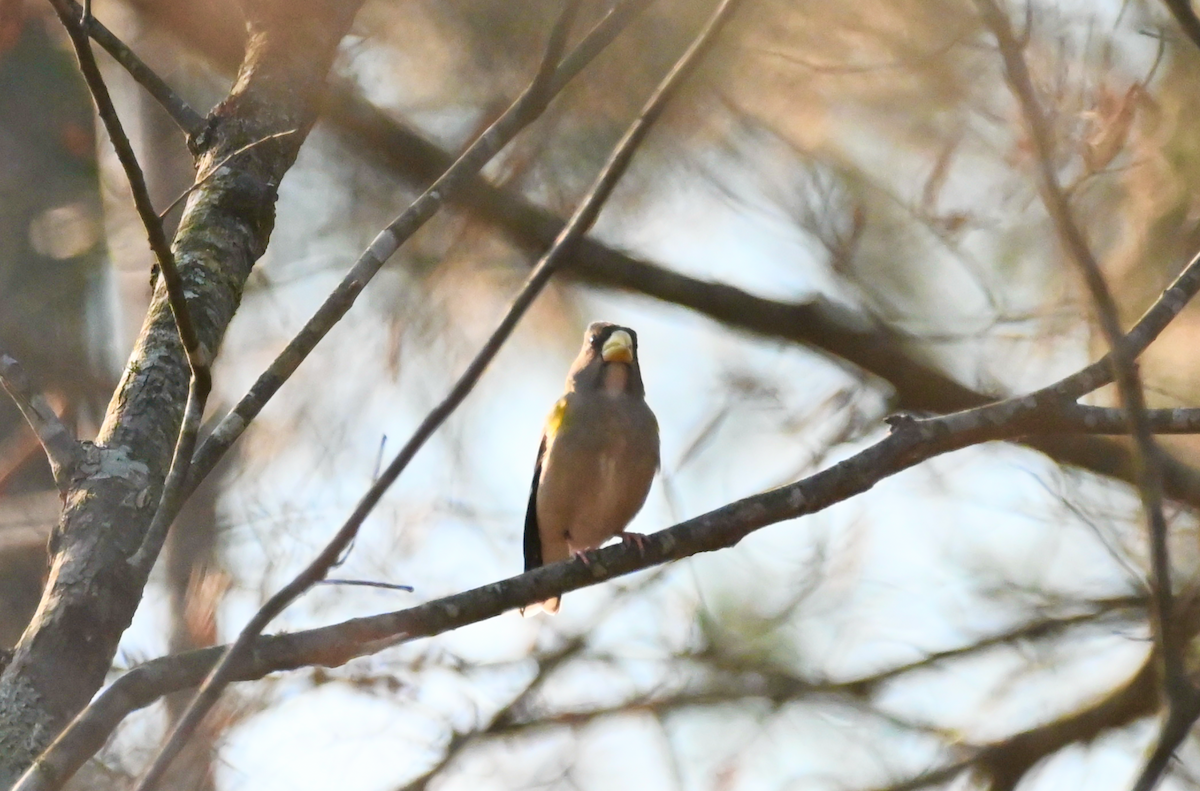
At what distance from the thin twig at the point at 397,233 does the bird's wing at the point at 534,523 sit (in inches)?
106

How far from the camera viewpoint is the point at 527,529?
19.4 feet

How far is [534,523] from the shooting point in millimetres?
5848

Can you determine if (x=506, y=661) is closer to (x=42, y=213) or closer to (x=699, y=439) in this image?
(x=699, y=439)

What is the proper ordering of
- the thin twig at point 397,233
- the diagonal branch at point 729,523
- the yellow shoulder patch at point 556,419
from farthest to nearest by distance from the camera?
the yellow shoulder patch at point 556,419, the diagonal branch at point 729,523, the thin twig at point 397,233

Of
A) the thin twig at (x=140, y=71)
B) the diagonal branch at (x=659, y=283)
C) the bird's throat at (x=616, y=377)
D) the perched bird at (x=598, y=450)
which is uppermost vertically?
the diagonal branch at (x=659, y=283)

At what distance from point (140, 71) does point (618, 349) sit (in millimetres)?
2640

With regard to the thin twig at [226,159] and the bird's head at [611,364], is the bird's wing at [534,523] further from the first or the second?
the thin twig at [226,159]

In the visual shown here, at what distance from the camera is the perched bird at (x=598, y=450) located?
5301mm

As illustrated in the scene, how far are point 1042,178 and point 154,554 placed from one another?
184 cm

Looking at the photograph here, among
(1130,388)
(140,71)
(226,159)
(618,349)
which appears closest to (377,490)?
(1130,388)

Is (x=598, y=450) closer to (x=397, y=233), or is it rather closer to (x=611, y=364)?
(x=611, y=364)

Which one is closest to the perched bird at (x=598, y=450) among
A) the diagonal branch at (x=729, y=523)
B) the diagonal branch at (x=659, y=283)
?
the diagonal branch at (x=659, y=283)

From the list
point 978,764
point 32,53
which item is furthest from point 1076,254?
point 32,53

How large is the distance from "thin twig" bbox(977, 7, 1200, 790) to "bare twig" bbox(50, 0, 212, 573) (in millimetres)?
1673
